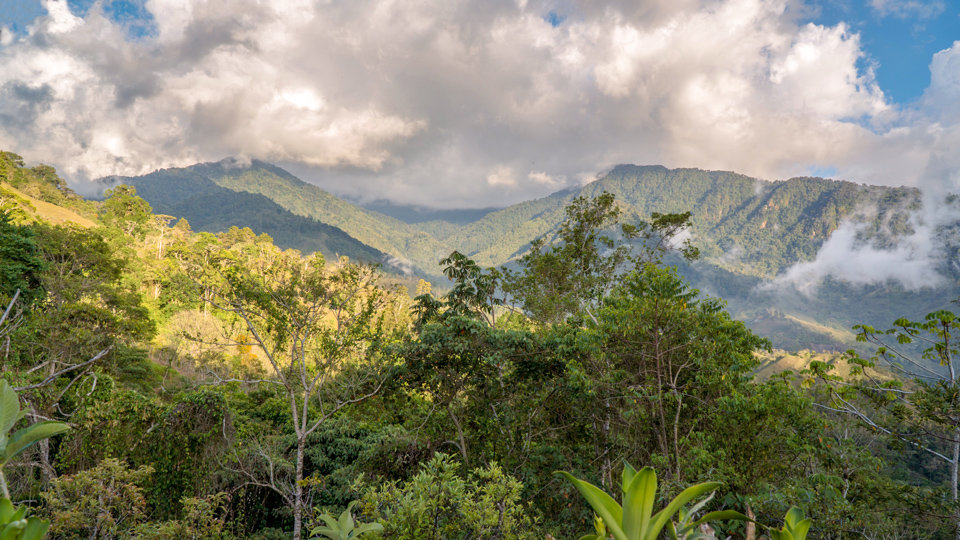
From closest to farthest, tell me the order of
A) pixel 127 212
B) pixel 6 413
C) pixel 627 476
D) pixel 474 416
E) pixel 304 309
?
1. pixel 6 413
2. pixel 627 476
3. pixel 304 309
4. pixel 474 416
5. pixel 127 212

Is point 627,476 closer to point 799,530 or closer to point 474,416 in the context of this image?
point 799,530

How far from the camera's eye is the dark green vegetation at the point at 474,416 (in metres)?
4.67

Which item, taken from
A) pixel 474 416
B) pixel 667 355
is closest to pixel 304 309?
pixel 474 416

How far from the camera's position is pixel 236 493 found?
34.4 feet

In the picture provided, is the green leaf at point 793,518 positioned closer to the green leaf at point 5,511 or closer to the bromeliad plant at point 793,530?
the bromeliad plant at point 793,530

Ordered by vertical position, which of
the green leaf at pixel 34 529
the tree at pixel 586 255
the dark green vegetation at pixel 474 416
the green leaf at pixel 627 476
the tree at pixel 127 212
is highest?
the tree at pixel 127 212

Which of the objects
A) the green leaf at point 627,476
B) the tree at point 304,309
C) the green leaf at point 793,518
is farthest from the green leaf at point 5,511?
the tree at point 304,309

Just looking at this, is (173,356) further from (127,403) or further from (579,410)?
(579,410)

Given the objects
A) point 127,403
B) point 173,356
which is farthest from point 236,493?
point 173,356

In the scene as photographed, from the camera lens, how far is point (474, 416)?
9.96 m

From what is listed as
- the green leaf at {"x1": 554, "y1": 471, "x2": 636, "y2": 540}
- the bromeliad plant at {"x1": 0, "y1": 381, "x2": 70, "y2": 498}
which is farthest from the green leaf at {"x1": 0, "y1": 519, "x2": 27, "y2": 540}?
the green leaf at {"x1": 554, "y1": 471, "x2": 636, "y2": 540}

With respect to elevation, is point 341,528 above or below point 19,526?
below

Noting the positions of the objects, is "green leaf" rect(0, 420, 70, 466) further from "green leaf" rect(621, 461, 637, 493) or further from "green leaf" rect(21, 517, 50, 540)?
"green leaf" rect(621, 461, 637, 493)

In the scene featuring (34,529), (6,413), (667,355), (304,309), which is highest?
(6,413)
